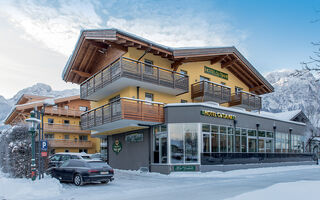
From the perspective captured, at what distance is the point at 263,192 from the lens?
9.70m

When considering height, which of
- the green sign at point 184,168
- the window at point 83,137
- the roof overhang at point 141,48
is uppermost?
the roof overhang at point 141,48

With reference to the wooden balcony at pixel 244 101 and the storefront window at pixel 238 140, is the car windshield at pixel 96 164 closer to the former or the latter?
the storefront window at pixel 238 140

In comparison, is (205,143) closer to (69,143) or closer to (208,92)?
(208,92)

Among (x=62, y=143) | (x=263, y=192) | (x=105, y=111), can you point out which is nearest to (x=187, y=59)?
(x=105, y=111)

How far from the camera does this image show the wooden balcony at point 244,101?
91.4 ft

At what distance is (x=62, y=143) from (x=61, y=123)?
153 inches

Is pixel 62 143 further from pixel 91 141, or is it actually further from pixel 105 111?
pixel 105 111

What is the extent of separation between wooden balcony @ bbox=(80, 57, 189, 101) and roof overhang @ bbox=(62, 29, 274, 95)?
4.48 ft

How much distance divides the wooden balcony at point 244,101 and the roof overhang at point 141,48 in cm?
298

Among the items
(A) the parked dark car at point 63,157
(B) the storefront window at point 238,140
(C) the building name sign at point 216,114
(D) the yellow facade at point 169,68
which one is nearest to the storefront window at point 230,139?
(B) the storefront window at point 238,140

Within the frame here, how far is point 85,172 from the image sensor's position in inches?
536

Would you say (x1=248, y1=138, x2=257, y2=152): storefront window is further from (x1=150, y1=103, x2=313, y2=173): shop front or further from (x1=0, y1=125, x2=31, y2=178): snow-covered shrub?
(x1=0, y1=125, x2=31, y2=178): snow-covered shrub

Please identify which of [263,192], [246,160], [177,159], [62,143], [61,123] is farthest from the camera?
[61,123]

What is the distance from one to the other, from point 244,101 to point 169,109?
428 inches
